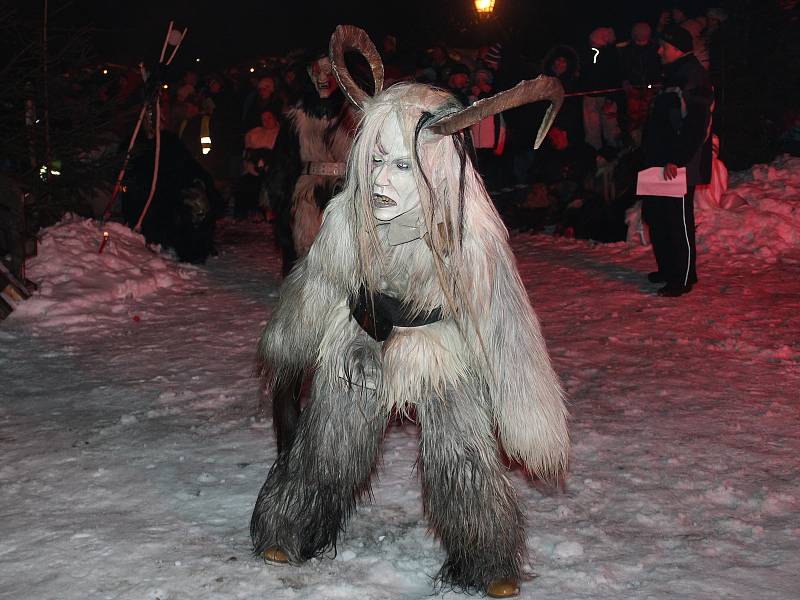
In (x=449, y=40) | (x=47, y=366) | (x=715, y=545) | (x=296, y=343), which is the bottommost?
(x=715, y=545)

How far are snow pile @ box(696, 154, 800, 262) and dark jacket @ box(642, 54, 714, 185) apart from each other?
1643mm

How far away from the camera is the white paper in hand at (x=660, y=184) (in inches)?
284

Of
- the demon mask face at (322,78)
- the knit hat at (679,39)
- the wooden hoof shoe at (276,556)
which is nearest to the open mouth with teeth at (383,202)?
the wooden hoof shoe at (276,556)

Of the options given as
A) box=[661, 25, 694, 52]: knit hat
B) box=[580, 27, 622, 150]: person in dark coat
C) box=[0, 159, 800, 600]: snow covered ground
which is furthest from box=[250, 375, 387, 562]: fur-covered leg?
box=[580, 27, 622, 150]: person in dark coat

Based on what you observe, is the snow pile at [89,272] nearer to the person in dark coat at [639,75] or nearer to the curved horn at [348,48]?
the curved horn at [348,48]

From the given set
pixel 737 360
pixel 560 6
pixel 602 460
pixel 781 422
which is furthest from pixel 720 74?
pixel 602 460

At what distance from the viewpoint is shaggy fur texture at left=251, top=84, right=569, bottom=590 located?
3004 mm

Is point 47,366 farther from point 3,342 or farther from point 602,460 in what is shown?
point 602,460

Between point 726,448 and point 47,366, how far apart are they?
4.05 m

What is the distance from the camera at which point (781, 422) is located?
4707 millimetres

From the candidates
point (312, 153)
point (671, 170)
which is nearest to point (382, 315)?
point (312, 153)

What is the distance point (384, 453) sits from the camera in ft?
14.5

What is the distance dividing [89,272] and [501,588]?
561 cm

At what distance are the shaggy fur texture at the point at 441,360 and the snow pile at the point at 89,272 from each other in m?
4.14
